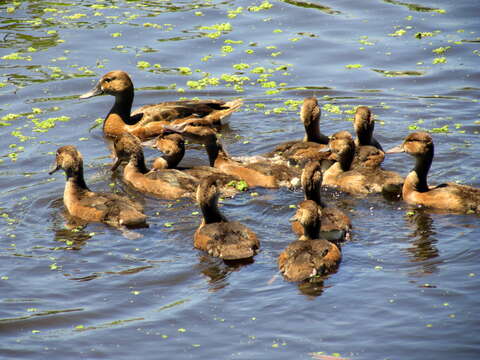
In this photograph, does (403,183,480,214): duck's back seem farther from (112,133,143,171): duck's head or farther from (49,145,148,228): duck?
(112,133,143,171): duck's head

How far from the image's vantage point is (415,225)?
10.3m

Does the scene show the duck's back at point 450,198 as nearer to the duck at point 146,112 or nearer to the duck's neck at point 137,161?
the duck's neck at point 137,161

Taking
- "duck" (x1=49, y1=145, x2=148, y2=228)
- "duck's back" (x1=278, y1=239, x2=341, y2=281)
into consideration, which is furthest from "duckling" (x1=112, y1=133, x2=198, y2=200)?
"duck's back" (x1=278, y1=239, x2=341, y2=281)

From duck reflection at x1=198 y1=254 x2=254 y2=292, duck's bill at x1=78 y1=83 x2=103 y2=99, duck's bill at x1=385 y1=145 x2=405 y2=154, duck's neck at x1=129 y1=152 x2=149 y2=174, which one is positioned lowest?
duck reflection at x1=198 y1=254 x2=254 y2=292

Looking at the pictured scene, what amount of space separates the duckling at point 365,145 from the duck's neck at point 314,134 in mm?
524

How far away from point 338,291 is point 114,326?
88.0 inches

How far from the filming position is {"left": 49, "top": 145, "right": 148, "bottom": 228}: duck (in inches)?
411

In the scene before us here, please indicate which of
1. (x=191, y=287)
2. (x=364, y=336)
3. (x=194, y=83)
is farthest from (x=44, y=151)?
(x=364, y=336)

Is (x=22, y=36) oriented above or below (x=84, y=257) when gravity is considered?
above

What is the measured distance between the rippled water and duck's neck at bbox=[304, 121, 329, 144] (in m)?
0.81

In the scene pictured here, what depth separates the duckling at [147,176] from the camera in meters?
11.4

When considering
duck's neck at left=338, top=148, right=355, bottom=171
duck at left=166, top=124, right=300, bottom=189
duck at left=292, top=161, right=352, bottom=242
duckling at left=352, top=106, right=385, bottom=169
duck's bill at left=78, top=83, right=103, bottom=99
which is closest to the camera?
duck at left=292, top=161, right=352, bottom=242

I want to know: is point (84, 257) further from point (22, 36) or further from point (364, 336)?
point (22, 36)

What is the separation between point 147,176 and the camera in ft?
39.0
